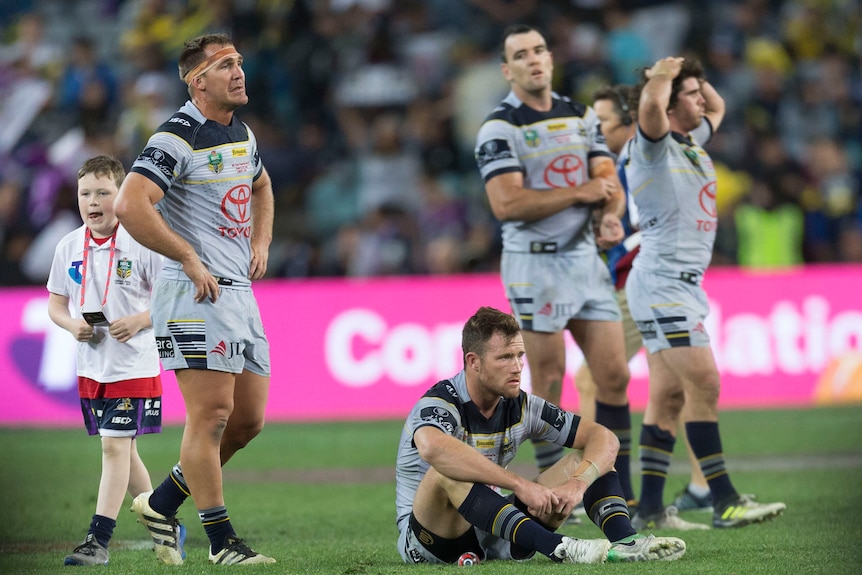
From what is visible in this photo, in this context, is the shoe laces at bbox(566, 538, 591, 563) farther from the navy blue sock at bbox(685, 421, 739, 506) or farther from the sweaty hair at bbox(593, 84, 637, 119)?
the sweaty hair at bbox(593, 84, 637, 119)

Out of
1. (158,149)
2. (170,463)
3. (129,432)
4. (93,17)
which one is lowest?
(170,463)

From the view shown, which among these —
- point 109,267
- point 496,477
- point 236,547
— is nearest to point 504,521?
point 496,477

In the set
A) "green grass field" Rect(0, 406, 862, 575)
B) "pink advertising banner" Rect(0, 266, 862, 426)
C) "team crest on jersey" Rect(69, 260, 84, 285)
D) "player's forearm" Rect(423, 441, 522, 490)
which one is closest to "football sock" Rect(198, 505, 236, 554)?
"green grass field" Rect(0, 406, 862, 575)

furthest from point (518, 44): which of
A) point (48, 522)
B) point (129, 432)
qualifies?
point (48, 522)

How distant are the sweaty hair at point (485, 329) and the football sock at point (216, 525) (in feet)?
4.78

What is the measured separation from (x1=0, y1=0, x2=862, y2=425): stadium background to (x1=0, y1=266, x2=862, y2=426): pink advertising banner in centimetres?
2

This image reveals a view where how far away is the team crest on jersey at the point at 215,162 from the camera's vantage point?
21.1ft

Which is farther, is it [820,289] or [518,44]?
[820,289]

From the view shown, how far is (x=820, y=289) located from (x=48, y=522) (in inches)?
374

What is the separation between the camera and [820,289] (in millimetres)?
14789

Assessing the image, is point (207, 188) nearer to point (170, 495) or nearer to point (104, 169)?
point (104, 169)

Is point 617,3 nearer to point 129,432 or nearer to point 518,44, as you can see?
point 518,44

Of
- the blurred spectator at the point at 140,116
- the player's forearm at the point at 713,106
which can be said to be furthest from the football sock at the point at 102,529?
the blurred spectator at the point at 140,116

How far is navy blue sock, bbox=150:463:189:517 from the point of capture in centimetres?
666
